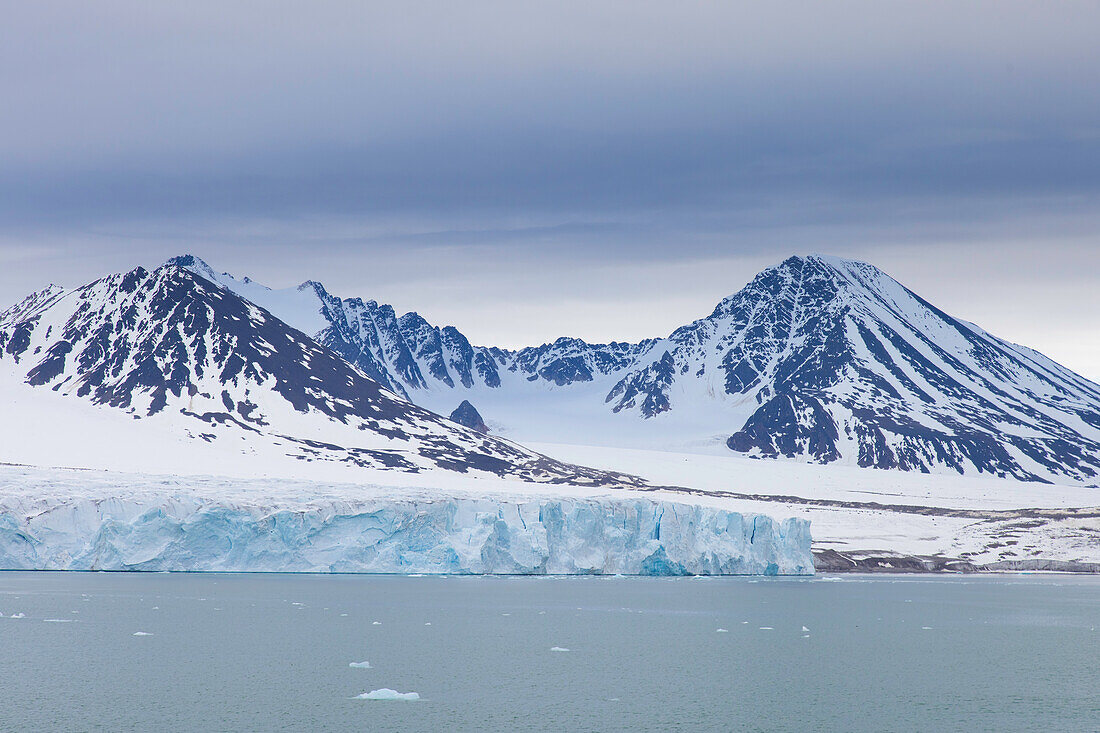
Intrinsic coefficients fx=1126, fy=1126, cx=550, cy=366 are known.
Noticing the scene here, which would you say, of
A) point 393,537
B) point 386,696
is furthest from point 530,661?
point 393,537

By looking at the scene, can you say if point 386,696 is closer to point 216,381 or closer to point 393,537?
point 393,537

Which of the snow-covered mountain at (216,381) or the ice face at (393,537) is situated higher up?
the snow-covered mountain at (216,381)

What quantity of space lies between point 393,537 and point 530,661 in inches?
1098

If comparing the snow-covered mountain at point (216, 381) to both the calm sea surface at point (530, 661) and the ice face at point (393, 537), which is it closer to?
the ice face at point (393, 537)

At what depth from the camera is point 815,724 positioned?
64.5ft

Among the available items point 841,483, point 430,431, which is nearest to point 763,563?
point 841,483

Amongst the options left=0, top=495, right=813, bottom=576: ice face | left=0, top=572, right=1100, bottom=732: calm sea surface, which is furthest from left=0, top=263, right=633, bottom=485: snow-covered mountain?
left=0, top=572, right=1100, bottom=732: calm sea surface

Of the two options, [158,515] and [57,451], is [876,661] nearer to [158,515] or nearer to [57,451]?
[158,515]

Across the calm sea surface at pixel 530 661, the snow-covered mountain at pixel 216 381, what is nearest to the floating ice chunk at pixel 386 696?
the calm sea surface at pixel 530 661

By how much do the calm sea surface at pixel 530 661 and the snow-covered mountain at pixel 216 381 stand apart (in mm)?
70752

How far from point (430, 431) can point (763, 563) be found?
80.1 metres

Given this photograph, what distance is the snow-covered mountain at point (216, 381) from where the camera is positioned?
12000 centimetres

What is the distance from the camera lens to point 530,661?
86.2ft

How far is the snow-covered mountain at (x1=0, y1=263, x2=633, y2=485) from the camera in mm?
120000
